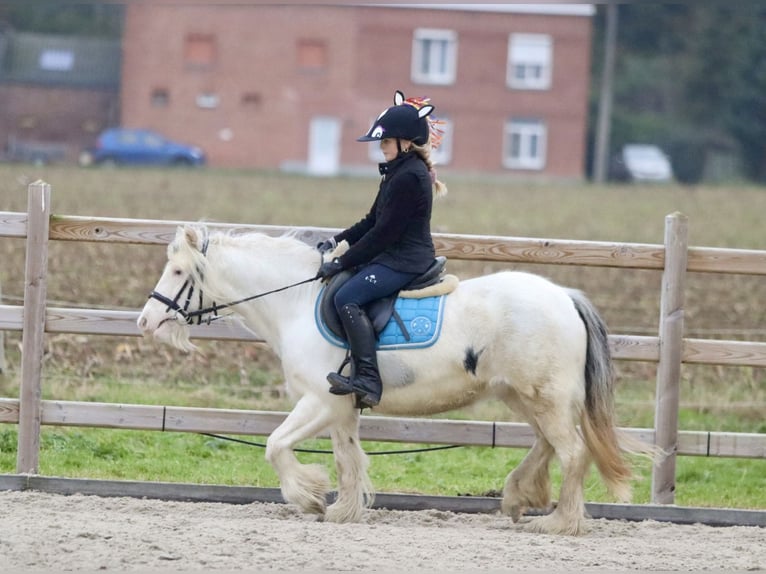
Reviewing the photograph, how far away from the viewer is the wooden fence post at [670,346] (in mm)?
8148

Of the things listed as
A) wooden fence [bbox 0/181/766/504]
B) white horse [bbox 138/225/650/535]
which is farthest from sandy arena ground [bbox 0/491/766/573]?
wooden fence [bbox 0/181/766/504]

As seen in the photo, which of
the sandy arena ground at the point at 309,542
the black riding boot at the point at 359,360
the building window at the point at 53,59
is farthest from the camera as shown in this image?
the building window at the point at 53,59

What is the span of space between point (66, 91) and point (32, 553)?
2259 inches

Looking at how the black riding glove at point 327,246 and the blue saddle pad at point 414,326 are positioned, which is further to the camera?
the black riding glove at point 327,246

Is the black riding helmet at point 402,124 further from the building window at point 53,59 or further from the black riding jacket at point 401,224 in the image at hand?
the building window at point 53,59

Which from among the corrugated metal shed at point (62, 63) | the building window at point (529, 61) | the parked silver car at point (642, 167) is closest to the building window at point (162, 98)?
the corrugated metal shed at point (62, 63)

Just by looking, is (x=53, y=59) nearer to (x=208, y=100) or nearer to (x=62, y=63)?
(x=62, y=63)

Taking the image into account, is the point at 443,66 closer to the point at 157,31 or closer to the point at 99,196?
the point at 157,31

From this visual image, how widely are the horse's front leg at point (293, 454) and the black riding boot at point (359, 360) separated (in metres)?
0.19

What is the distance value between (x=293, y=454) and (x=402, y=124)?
2.01m

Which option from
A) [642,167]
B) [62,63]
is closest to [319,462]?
[642,167]

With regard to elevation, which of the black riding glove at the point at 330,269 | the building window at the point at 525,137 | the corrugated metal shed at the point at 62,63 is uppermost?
the corrugated metal shed at the point at 62,63

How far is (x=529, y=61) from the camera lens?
2372 inches

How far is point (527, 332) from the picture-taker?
7418mm
